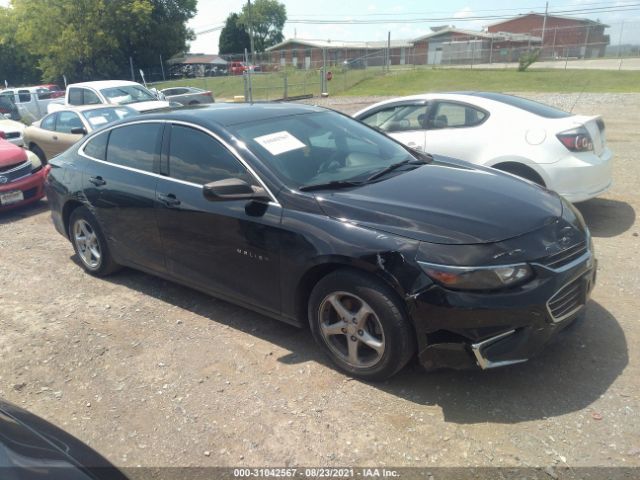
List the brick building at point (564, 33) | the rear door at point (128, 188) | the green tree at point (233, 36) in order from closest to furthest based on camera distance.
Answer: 1. the rear door at point (128, 188)
2. the brick building at point (564, 33)
3. the green tree at point (233, 36)

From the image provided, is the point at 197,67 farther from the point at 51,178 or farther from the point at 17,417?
the point at 17,417

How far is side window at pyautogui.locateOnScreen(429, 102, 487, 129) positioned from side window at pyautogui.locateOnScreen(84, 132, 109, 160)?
378 cm

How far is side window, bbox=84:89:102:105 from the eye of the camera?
14430 mm

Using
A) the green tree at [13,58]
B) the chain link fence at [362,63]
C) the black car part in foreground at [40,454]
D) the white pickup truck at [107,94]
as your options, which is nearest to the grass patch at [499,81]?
the chain link fence at [362,63]

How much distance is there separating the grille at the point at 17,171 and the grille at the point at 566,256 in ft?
25.5

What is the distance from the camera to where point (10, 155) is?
8156 mm

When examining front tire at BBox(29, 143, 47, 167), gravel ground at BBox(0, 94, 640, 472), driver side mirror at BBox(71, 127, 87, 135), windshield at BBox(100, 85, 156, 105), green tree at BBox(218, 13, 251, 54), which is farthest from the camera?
green tree at BBox(218, 13, 251, 54)

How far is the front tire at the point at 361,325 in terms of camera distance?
3064 millimetres

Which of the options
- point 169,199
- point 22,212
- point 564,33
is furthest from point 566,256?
point 564,33

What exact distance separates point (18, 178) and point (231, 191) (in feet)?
20.1

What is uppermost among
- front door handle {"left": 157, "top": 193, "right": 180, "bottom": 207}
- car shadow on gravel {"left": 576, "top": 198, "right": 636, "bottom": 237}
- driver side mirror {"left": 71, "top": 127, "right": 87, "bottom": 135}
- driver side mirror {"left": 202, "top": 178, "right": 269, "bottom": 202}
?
driver side mirror {"left": 202, "top": 178, "right": 269, "bottom": 202}

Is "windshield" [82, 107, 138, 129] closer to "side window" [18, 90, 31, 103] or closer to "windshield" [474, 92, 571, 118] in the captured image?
"windshield" [474, 92, 571, 118]

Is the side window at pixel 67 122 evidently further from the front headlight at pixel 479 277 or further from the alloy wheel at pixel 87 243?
the front headlight at pixel 479 277

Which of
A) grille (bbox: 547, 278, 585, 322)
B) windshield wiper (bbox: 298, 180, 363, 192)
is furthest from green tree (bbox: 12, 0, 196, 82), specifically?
grille (bbox: 547, 278, 585, 322)
